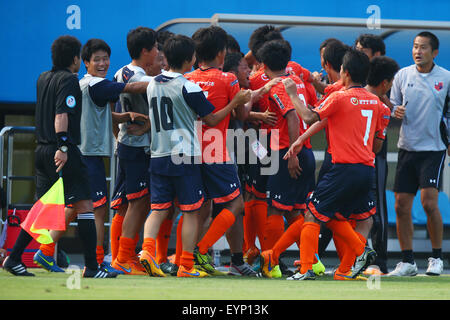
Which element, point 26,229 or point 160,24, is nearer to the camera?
point 26,229

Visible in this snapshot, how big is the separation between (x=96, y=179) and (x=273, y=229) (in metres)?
1.49

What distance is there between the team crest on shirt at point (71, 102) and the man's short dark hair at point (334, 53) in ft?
7.48

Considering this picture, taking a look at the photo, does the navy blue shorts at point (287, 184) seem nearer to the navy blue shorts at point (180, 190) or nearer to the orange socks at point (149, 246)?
the navy blue shorts at point (180, 190)

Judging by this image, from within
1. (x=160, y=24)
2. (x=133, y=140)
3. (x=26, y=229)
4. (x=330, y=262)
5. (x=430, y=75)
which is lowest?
(x=330, y=262)

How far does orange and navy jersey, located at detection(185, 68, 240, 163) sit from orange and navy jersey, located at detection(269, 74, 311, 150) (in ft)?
1.12

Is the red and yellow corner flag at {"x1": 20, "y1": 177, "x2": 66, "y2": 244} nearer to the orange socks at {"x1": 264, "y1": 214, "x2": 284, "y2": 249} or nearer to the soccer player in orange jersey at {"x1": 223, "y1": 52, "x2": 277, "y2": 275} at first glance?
the soccer player in orange jersey at {"x1": 223, "y1": 52, "x2": 277, "y2": 275}

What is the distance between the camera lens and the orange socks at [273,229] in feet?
22.1

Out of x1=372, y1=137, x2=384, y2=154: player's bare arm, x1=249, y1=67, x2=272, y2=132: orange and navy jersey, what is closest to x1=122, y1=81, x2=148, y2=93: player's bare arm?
x1=249, y1=67, x2=272, y2=132: orange and navy jersey

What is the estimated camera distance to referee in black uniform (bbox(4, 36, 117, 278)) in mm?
5953

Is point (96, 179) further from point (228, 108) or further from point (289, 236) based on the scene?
point (289, 236)

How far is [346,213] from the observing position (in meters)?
6.27

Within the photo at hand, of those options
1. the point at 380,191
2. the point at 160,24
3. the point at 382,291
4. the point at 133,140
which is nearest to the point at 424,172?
the point at 380,191

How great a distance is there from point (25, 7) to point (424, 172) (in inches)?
175
